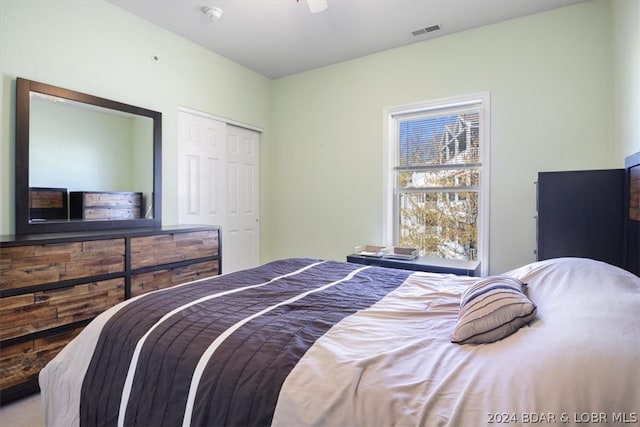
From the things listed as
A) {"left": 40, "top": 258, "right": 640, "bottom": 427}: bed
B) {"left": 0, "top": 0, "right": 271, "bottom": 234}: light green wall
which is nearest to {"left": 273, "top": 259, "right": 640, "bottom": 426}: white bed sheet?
{"left": 40, "top": 258, "right": 640, "bottom": 427}: bed

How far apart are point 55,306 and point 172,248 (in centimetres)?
86

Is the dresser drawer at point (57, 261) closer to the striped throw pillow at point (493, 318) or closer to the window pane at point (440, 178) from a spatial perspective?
the striped throw pillow at point (493, 318)

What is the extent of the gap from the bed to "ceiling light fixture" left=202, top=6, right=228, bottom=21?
2539 mm

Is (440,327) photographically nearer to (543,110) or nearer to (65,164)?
(543,110)

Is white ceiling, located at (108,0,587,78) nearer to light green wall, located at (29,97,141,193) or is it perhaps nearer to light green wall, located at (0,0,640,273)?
light green wall, located at (0,0,640,273)

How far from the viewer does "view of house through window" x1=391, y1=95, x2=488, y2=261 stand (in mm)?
3297

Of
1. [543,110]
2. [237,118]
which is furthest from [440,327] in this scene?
[237,118]

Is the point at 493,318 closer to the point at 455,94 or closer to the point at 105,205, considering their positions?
the point at 455,94

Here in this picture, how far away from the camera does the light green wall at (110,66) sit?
2.28m

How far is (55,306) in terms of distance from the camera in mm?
2041

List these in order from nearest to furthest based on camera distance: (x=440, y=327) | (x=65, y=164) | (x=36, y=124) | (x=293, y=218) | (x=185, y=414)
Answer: (x=185, y=414) < (x=440, y=327) < (x=36, y=124) < (x=65, y=164) < (x=293, y=218)

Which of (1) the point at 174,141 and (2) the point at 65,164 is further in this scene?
(1) the point at 174,141

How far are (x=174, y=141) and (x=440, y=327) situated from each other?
315 cm

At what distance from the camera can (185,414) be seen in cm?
98
